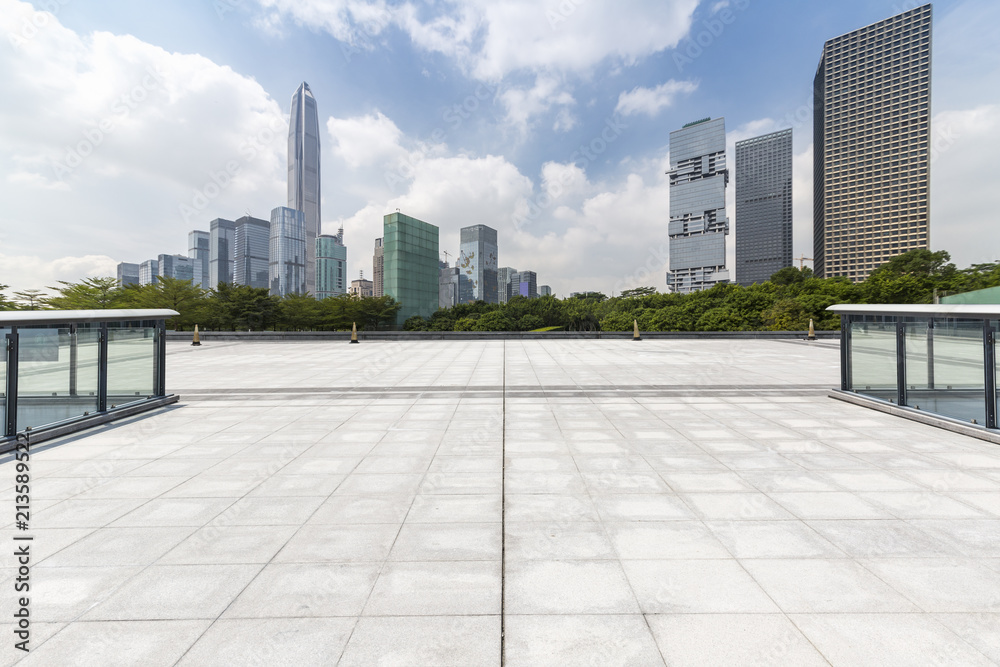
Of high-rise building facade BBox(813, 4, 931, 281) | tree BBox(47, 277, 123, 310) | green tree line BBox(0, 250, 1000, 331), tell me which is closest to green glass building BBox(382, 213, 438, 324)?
green tree line BBox(0, 250, 1000, 331)

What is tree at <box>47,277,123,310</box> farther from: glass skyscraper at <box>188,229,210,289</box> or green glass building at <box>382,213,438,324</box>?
glass skyscraper at <box>188,229,210,289</box>

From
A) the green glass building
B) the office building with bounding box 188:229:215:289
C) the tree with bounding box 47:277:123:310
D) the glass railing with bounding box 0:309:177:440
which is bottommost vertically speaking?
the glass railing with bounding box 0:309:177:440

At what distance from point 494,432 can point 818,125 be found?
8900 inches

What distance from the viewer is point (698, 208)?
186000 millimetres

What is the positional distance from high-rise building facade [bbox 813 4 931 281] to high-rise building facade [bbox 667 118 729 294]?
117ft

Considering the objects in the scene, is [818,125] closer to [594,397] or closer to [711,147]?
[711,147]

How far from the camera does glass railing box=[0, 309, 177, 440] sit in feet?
20.6

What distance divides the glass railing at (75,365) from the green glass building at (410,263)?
97.1 m

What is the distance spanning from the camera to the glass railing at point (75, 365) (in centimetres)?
628

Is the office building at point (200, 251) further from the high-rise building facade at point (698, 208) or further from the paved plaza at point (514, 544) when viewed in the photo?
the paved plaza at point (514, 544)

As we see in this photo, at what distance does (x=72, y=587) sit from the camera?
10.2 ft

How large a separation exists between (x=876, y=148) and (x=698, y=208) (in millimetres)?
58372

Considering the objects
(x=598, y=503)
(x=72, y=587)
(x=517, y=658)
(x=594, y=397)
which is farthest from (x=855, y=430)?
(x=72, y=587)

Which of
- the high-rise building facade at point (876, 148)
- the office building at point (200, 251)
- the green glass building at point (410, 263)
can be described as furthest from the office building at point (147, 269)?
the high-rise building facade at point (876, 148)
